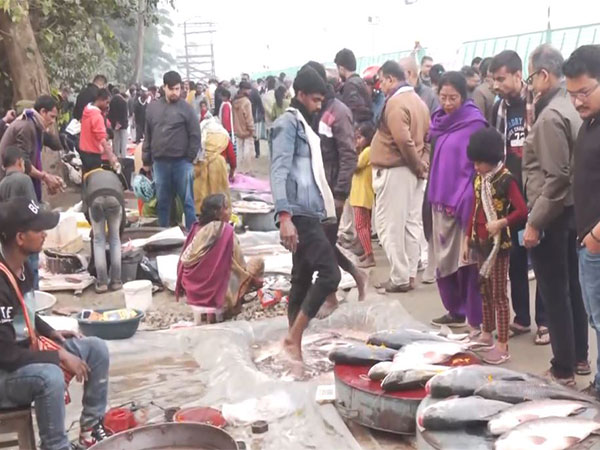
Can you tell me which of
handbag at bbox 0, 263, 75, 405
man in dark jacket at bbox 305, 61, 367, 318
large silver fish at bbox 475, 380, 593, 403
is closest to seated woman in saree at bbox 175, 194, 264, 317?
man in dark jacket at bbox 305, 61, 367, 318

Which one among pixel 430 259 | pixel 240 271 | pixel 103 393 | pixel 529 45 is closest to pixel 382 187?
pixel 430 259

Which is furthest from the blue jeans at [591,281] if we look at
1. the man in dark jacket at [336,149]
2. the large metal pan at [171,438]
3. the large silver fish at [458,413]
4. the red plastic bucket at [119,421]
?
the red plastic bucket at [119,421]

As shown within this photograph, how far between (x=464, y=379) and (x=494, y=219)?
61.6 inches

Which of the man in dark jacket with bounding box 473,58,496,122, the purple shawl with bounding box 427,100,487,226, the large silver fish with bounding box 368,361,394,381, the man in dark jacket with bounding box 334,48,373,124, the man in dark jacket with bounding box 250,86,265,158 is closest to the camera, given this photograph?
the large silver fish with bounding box 368,361,394,381

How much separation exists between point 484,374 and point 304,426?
109cm

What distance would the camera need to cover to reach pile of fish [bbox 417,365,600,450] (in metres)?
2.88

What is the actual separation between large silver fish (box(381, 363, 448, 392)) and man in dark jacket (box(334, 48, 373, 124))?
4916 millimetres

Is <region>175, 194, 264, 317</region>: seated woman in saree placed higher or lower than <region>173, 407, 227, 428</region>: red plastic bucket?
higher

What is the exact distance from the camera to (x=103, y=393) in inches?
158

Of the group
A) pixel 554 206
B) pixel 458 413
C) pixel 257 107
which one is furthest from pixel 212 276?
pixel 257 107

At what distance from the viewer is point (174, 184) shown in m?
8.88

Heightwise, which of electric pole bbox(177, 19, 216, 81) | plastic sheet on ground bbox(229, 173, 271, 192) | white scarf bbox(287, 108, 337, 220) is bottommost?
plastic sheet on ground bbox(229, 173, 271, 192)

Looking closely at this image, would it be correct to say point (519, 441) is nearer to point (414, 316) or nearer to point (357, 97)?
point (414, 316)

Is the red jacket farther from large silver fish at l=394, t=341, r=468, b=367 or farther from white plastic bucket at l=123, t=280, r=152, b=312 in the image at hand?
large silver fish at l=394, t=341, r=468, b=367
